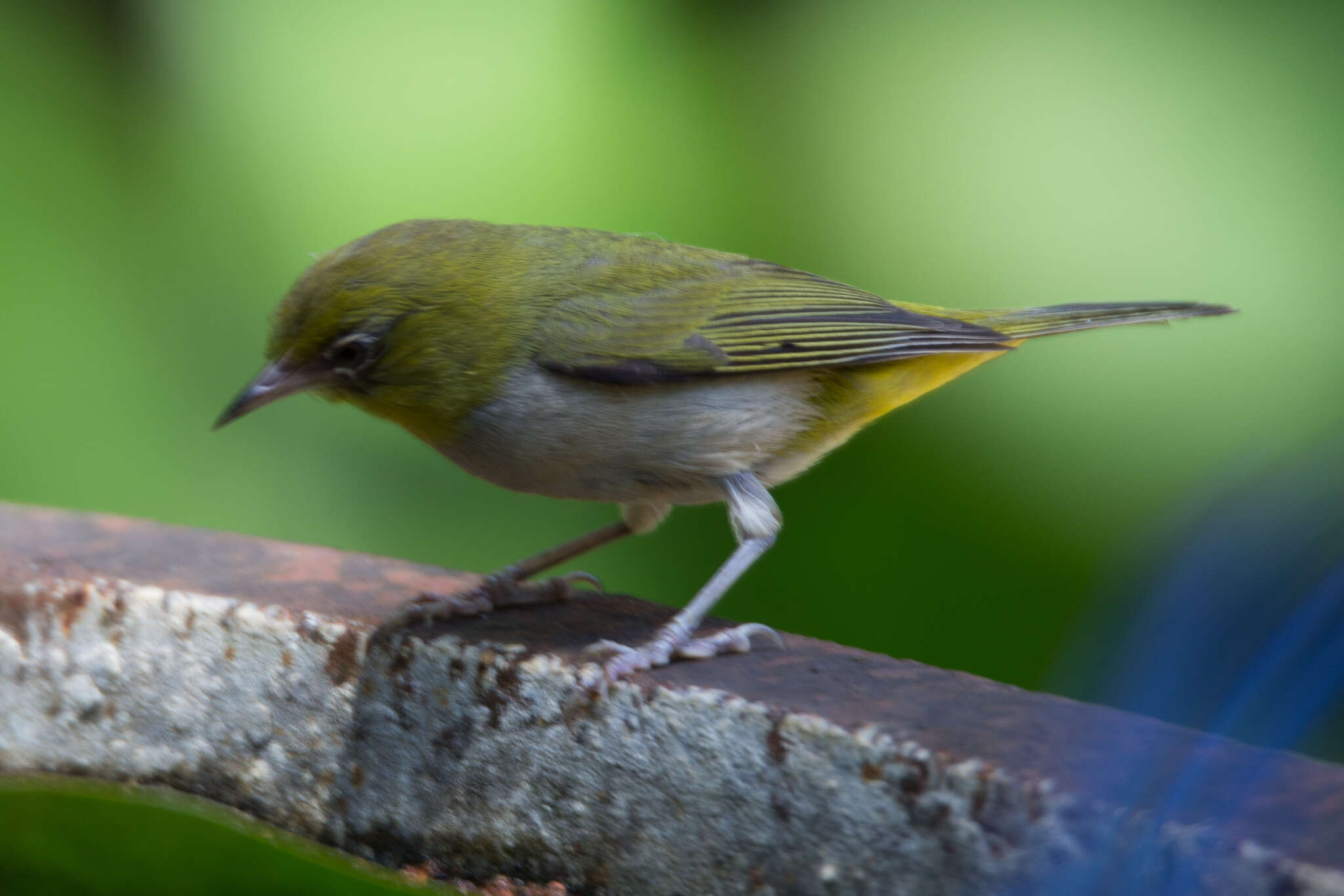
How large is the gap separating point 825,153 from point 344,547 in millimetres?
1855

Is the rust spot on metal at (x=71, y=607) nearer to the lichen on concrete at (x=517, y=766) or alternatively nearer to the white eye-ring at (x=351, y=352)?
the lichen on concrete at (x=517, y=766)

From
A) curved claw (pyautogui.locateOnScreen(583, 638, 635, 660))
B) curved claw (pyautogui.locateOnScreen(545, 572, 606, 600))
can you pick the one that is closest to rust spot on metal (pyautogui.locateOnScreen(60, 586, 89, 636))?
curved claw (pyautogui.locateOnScreen(545, 572, 606, 600))

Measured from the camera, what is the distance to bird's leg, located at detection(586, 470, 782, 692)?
2.00 meters

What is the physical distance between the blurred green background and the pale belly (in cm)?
71

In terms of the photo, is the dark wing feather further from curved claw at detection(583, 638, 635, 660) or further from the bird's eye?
curved claw at detection(583, 638, 635, 660)

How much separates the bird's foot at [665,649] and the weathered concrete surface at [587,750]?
4 cm

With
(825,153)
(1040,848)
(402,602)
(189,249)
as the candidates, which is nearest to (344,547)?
(189,249)

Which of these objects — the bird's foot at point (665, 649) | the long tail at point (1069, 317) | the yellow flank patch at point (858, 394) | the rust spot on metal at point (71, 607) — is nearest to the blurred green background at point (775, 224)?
the long tail at point (1069, 317)

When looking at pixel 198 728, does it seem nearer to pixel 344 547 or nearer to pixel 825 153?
pixel 344 547

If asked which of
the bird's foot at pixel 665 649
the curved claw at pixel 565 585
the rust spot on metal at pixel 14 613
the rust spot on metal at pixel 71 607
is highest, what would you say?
the bird's foot at pixel 665 649

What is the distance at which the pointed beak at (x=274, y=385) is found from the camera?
88.4 inches

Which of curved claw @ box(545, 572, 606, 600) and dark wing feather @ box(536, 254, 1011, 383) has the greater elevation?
dark wing feather @ box(536, 254, 1011, 383)

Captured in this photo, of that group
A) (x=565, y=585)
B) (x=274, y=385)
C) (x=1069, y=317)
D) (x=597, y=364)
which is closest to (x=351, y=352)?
(x=274, y=385)

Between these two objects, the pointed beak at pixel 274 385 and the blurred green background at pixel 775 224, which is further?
the blurred green background at pixel 775 224
